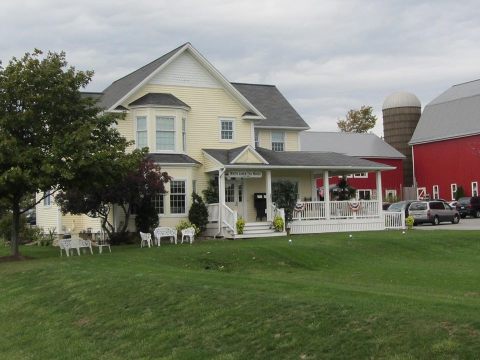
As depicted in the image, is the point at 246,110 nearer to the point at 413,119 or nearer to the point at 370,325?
the point at 370,325

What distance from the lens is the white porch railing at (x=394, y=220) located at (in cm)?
3391

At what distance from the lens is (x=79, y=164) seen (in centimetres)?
2081

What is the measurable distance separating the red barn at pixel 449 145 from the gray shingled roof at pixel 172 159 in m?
35.9

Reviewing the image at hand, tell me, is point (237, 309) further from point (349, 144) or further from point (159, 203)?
point (349, 144)

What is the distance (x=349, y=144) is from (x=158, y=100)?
36.8 m

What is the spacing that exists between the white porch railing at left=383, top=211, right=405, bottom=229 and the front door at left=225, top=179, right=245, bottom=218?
769cm

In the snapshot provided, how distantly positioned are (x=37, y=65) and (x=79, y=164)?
4.05 meters

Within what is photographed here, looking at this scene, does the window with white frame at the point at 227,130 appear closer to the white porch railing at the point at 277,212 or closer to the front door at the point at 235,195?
the front door at the point at 235,195

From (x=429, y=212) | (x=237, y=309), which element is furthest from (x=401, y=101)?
(x=237, y=309)

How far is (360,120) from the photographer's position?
83875 mm

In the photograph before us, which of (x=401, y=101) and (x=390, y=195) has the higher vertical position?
(x=401, y=101)

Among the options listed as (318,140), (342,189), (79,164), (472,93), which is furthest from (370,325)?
(472,93)

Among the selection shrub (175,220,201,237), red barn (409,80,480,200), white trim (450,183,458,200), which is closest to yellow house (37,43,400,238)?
shrub (175,220,201,237)

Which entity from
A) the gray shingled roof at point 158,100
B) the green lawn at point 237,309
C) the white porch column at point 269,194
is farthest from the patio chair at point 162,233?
the gray shingled roof at point 158,100
